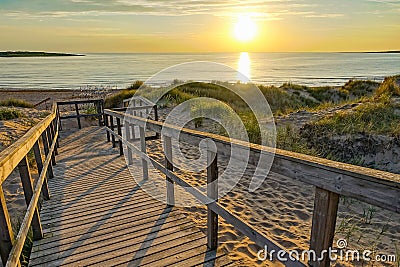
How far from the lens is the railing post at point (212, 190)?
2.63 meters

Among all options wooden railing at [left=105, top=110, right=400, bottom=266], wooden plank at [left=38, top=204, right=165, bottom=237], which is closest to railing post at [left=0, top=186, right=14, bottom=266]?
wooden plank at [left=38, top=204, right=165, bottom=237]

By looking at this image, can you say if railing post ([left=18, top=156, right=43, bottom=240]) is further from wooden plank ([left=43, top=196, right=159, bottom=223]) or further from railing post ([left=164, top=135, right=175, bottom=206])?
railing post ([left=164, top=135, right=175, bottom=206])

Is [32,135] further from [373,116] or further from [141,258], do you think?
[373,116]

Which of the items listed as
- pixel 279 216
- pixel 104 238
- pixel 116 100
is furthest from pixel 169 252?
pixel 116 100

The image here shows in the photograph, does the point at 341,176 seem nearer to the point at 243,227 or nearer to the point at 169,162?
the point at 243,227

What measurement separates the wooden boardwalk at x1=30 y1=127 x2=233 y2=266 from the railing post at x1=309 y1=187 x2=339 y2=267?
1405 millimetres

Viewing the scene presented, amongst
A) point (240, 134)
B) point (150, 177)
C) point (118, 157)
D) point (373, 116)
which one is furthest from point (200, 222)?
point (373, 116)

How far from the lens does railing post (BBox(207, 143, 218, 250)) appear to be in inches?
104

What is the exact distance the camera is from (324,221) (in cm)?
155

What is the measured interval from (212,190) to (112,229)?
1.45m

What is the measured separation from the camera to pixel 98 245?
3041 millimetres

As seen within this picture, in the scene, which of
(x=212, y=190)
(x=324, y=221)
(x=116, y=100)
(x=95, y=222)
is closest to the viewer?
(x=324, y=221)

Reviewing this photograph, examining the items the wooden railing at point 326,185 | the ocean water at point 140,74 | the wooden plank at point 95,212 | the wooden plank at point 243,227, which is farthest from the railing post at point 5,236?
the ocean water at point 140,74

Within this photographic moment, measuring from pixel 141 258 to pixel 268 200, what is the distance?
2558 mm
